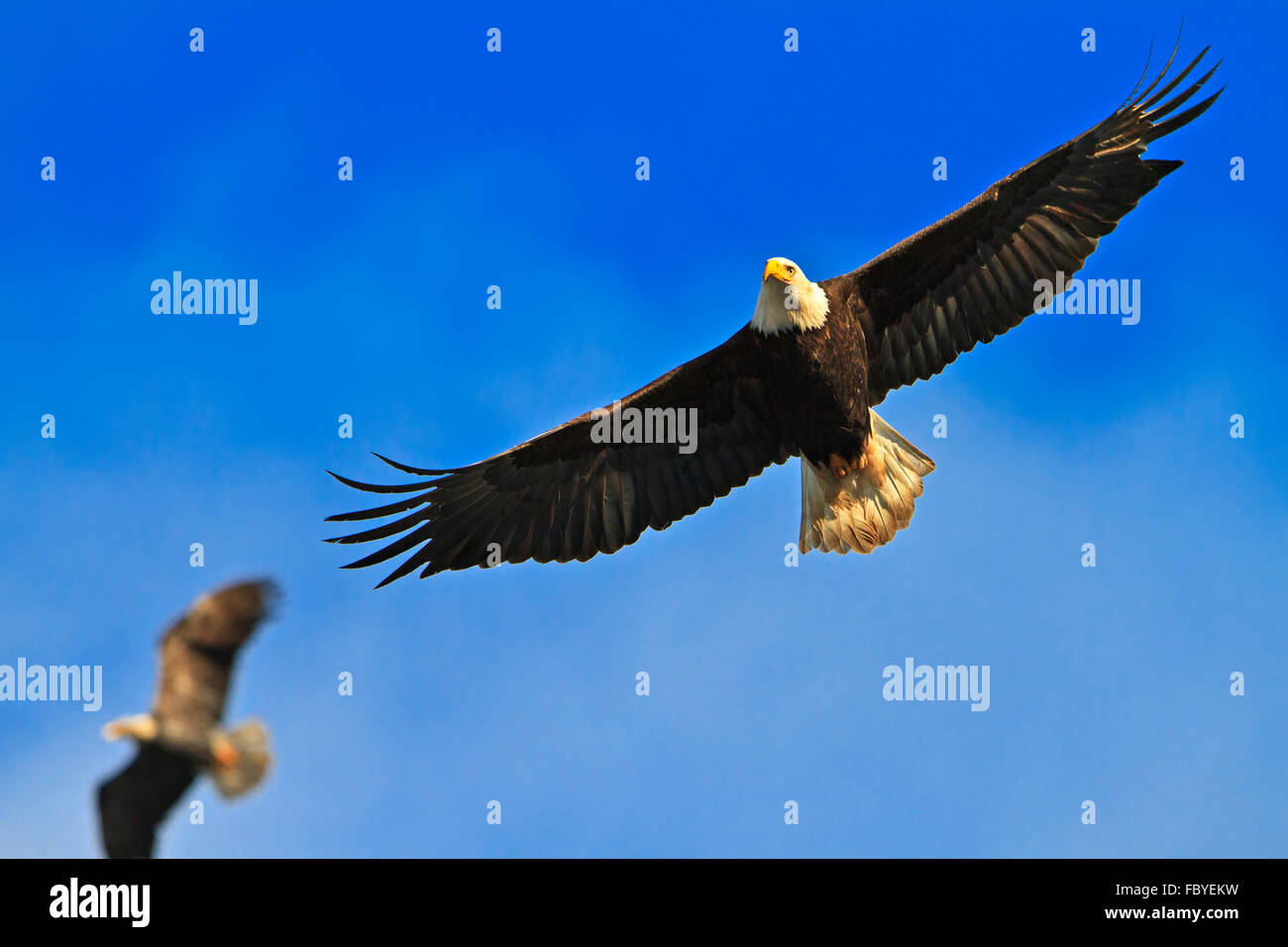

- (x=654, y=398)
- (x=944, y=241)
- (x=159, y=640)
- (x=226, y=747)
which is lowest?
(x=226, y=747)

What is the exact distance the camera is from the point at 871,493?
10547 millimetres

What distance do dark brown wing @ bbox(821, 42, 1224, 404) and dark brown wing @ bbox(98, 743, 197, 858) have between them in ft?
19.6

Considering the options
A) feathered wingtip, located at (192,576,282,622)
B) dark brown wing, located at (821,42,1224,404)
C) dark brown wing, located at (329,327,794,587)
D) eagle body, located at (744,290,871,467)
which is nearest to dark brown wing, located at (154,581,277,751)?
feathered wingtip, located at (192,576,282,622)

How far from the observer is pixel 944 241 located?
32.7ft

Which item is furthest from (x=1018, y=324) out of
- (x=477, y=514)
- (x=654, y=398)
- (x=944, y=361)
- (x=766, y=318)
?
(x=477, y=514)

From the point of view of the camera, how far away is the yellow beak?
9680 millimetres

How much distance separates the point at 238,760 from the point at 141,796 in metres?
0.48

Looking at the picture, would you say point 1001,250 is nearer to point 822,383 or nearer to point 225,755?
point 822,383

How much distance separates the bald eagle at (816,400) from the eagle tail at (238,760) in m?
3.64

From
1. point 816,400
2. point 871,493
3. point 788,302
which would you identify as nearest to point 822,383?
point 816,400

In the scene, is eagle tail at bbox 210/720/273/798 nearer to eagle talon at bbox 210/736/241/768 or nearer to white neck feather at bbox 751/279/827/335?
eagle talon at bbox 210/736/241/768

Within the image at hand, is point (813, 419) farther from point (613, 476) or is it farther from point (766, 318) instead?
point (613, 476)
